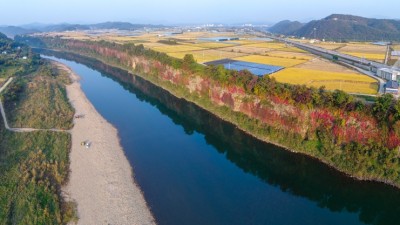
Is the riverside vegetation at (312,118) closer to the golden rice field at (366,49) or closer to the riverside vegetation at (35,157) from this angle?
the riverside vegetation at (35,157)

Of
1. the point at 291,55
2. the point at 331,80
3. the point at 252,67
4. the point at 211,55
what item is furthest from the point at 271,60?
the point at 331,80

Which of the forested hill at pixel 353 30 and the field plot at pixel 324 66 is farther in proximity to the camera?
the forested hill at pixel 353 30

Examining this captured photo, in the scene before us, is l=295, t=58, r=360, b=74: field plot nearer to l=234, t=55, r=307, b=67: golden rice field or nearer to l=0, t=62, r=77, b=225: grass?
l=234, t=55, r=307, b=67: golden rice field

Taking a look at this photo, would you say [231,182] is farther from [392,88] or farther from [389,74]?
[389,74]

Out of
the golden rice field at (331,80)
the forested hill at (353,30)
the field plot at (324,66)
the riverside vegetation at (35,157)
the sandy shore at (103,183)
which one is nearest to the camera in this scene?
the riverside vegetation at (35,157)

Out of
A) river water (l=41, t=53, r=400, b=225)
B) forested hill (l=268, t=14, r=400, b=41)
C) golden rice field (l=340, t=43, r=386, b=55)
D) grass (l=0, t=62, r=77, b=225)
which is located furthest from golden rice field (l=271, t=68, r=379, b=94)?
forested hill (l=268, t=14, r=400, b=41)

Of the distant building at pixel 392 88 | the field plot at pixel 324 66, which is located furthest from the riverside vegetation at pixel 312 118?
the field plot at pixel 324 66
